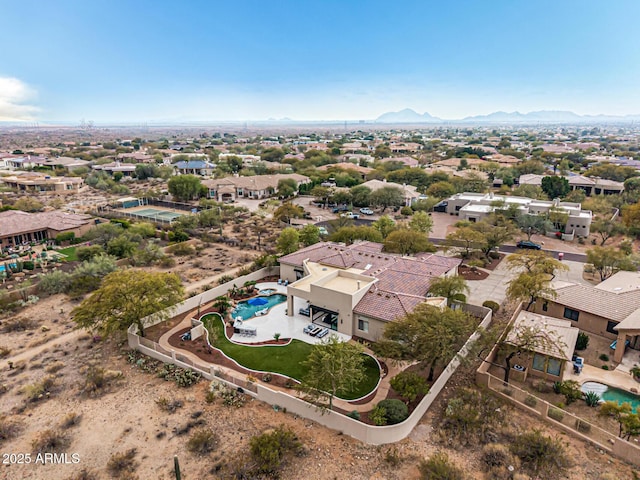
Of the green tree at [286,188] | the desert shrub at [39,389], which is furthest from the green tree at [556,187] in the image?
the desert shrub at [39,389]

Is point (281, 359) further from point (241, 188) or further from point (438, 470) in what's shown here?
point (241, 188)

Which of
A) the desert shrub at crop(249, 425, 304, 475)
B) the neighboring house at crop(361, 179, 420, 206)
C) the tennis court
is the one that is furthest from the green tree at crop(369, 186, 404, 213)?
the desert shrub at crop(249, 425, 304, 475)

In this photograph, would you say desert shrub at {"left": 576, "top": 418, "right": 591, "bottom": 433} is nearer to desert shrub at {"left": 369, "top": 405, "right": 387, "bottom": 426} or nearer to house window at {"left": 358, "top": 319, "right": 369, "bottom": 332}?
desert shrub at {"left": 369, "top": 405, "right": 387, "bottom": 426}

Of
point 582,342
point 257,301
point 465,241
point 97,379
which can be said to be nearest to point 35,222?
point 257,301

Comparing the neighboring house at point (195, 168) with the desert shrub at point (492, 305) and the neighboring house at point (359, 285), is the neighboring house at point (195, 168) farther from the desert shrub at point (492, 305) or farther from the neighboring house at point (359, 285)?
the desert shrub at point (492, 305)

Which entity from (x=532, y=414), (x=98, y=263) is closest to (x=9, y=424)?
(x=98, y=263)

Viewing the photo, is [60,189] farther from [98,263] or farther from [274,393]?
[274,393]
